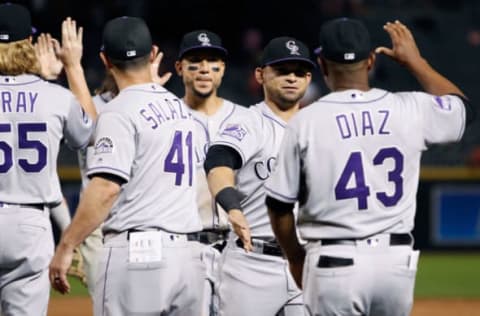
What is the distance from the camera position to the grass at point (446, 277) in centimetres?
1482

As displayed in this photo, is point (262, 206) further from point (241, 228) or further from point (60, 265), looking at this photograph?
point (60, 265)

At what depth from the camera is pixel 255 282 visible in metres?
7.01

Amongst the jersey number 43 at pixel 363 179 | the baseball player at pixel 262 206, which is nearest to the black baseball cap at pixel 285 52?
the baseball player at pixel 262 206

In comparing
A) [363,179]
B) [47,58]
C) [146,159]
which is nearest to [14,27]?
[47,58]

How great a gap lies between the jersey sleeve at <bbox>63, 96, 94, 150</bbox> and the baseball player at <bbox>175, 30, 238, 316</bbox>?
1076 millimetres

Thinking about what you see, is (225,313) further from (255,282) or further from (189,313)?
(189,313)

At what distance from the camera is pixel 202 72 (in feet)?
25.9

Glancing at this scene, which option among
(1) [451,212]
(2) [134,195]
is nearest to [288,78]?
(2) [134,195]

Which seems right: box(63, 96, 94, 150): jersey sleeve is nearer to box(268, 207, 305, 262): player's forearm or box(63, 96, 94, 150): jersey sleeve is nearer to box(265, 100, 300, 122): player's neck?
box(265, 100, 300, 122): player's neck

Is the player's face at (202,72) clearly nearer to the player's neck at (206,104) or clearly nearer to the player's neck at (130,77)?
the player's neck at (206,104)

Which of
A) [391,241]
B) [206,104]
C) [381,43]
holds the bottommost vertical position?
[391,241]

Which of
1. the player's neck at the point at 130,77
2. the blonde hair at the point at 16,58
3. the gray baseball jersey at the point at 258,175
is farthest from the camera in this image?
the gray baseball jersey at the point at 258,175

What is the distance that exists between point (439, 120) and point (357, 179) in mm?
492

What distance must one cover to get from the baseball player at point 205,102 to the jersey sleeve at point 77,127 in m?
1.08
